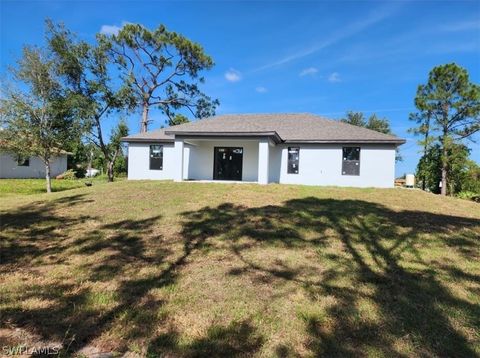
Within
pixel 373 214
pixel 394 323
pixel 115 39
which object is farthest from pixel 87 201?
pixel 115 39

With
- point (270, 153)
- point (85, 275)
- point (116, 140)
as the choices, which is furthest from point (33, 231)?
point (116, 140)

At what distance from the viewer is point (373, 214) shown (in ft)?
31.4

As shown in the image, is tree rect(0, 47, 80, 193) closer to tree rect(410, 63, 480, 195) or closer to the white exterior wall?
the white exterior wall

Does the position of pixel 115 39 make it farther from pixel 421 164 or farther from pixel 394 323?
pixel 394 323

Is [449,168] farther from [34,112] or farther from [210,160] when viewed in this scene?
[34,112]

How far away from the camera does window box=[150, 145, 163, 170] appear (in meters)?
20.1

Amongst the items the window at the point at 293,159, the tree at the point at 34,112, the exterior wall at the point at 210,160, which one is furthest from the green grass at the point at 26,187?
the window at the point at 293,159

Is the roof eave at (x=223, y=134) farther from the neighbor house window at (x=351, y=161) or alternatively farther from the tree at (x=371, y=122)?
the tree at (x=371, y=122)

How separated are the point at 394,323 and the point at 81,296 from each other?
12.1 feet

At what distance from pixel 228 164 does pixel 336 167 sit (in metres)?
5.97

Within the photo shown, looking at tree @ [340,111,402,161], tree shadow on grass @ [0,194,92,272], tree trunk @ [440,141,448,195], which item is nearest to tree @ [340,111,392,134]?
tree @ [340,111,402,161]

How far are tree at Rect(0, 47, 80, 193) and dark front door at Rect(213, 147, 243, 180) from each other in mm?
8368

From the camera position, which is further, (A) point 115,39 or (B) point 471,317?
(A) point 115,39

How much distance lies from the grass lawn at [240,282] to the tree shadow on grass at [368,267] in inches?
0.9
